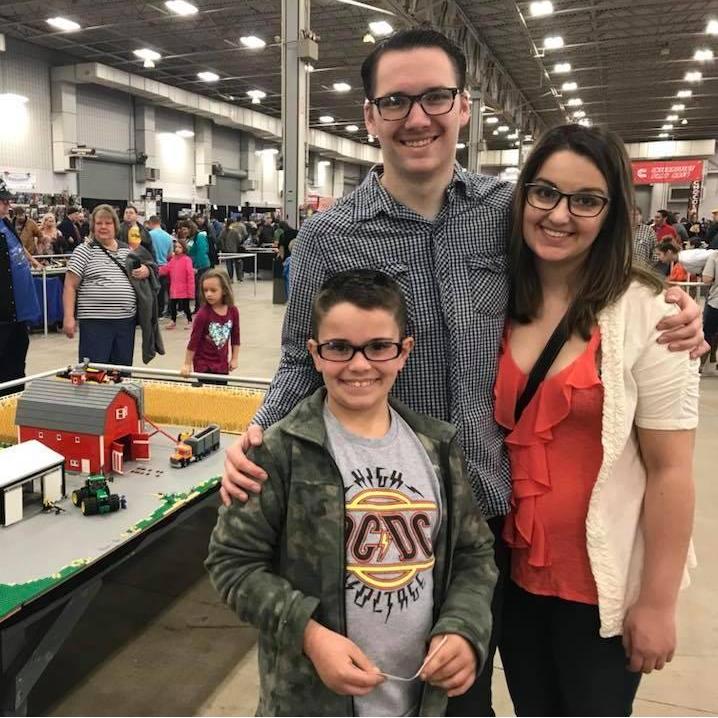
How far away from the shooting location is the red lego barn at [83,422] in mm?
2758

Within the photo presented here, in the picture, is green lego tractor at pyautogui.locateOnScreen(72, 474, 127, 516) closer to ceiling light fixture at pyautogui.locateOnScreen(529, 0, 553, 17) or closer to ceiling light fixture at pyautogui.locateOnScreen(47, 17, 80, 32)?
ceiling light fixture at pyautogui.locateOnScreen(529, 0, 553, 17)

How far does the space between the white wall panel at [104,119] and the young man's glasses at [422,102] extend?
17.7 meters

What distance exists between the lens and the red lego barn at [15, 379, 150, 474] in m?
2.76

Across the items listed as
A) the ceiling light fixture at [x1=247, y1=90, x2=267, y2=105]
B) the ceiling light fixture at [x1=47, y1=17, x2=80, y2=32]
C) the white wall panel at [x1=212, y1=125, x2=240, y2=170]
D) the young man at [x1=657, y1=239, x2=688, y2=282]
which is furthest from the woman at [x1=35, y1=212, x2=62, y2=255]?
the white wall panel at [x1=212, y1=125, x2=240, y2=170]

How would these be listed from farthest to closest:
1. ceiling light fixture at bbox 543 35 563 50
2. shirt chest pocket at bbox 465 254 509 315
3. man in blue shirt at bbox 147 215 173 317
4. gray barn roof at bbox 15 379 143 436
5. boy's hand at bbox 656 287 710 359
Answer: ceiling light fixture at bbox 543 35 563 50 < man in blue shirt at bbox 147 215 173 317 < gray barn roof at bbox 15 379 143 436 < shirt chest pocket at bbox 465 254 509 315 < boy's hand at bbox 656 287 710 359

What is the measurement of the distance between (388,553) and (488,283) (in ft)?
1.81

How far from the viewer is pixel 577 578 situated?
4.35 feet

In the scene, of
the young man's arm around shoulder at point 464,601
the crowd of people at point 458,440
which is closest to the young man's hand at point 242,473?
the crowd of people at point 458,440

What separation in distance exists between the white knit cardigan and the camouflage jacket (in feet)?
0.82

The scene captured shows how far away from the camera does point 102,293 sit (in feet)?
15.5

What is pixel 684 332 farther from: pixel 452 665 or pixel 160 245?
pixel 160 245

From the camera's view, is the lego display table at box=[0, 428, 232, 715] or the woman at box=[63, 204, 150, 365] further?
the woman at box=[63, 204, 150, 365]

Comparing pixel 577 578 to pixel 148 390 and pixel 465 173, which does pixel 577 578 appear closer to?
Answer: pixel 465 173

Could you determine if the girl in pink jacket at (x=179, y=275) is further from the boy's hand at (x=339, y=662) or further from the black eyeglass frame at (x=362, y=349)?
the boy's hand at (x=339, y=662)
